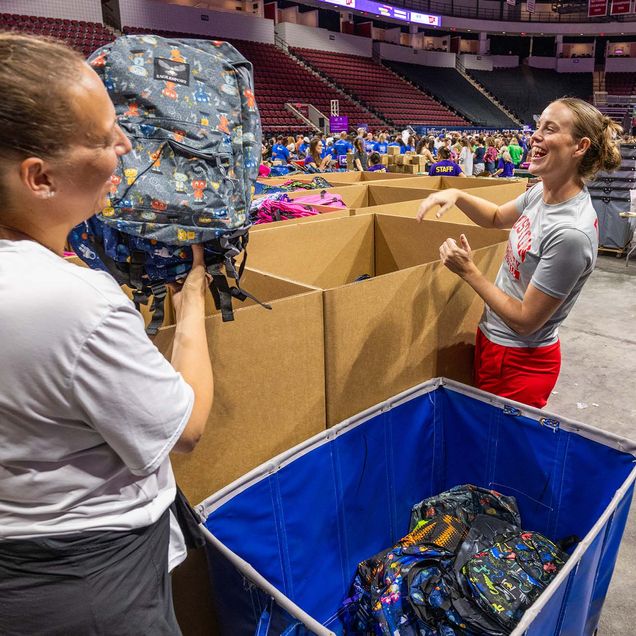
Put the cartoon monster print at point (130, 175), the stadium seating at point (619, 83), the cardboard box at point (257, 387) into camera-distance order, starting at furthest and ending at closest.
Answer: the stadium seating at point (619, 83) < the cardboard box at point (257, 387) < the cartoon monster print at point (130, 175)

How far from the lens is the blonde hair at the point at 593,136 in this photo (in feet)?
4.56

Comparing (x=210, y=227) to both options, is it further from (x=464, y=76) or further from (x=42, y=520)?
(x=464, y=76)

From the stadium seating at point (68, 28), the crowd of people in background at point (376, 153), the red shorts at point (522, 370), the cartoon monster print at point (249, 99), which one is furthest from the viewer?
the stadium seating at point (68, 28)

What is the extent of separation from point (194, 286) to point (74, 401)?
0.38 metres

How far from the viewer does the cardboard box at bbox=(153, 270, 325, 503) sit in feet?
3.60

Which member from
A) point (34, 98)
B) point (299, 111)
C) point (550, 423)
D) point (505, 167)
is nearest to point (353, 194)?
point (550, 423)

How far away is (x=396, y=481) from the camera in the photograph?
1500 mm

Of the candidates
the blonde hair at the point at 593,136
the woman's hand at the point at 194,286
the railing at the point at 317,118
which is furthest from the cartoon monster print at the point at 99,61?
the railing at the point at 317,118

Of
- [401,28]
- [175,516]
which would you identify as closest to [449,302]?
[175,516]

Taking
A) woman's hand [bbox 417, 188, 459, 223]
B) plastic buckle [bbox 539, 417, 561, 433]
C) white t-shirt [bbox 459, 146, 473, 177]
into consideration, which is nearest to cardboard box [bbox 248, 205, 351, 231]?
woman's hand [bbox 417, 188, 459, 223]

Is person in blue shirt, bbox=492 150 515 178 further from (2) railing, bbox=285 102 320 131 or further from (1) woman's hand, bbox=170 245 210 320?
(1) woman's hand, bbox=170 245 210 320

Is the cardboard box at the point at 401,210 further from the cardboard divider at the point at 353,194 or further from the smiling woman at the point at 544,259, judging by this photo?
the smiling woman at the point at 544,259

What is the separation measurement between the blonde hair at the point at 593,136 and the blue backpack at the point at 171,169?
93 cm

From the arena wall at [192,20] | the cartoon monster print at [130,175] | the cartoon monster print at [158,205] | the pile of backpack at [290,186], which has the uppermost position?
the arena wall at [192,20]
